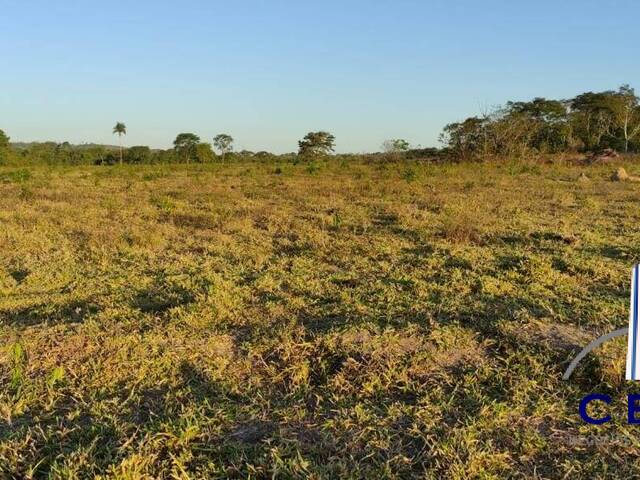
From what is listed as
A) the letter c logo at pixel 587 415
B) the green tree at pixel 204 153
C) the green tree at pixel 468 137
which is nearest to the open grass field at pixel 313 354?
the letter c logo at pixel 587 415

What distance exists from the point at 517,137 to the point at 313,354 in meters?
19.3

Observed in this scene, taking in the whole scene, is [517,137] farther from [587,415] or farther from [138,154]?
[138,154]

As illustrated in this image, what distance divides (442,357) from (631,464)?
3.12 feet

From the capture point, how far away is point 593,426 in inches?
80.0

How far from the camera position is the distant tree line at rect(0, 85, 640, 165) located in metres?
20.2

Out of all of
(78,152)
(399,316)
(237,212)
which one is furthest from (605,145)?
(78,152)

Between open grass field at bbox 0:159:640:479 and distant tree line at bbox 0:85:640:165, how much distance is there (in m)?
15.3

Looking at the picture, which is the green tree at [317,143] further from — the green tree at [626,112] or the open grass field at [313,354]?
the open grass field at [313,354]

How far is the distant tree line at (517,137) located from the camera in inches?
795

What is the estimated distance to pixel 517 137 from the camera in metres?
19.9

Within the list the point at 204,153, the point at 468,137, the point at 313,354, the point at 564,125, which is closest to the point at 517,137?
the point at 468,137

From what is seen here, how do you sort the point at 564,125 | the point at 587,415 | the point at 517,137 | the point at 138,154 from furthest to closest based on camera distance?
1. the point at 138,154
2. the point at 564,125
3. the point at 517,137
4. the point at 587,415

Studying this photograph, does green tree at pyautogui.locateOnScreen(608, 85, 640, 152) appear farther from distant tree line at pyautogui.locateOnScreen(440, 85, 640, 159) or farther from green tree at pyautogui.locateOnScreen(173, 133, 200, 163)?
green tree at pyautogui.locateOnScreen(173, 133, 200, 163)

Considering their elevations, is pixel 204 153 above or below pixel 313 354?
above
